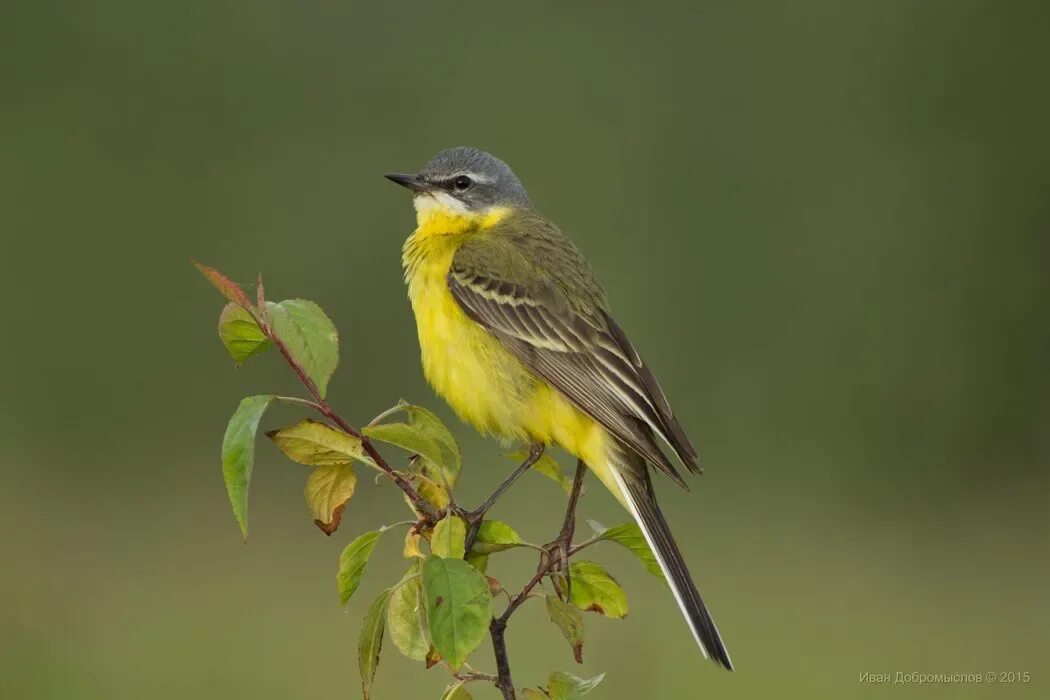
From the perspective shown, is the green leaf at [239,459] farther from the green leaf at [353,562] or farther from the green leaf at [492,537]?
the green leaf at [492,537]

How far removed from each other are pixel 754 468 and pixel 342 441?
714 centimetres

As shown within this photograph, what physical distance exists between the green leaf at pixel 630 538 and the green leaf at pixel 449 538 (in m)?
0.32

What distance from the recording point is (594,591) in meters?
2.93

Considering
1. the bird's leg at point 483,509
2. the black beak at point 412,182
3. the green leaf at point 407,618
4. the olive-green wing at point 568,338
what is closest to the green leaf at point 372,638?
the green leaf at point 407,618

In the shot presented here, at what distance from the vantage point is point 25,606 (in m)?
7.37

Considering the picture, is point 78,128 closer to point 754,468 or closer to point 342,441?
point 754,468

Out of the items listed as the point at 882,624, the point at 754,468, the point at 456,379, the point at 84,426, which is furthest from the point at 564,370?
the point at 84,426

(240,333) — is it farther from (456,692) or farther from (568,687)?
(568,687)

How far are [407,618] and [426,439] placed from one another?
13.0 inches

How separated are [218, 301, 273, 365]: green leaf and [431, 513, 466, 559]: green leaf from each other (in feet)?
1.58

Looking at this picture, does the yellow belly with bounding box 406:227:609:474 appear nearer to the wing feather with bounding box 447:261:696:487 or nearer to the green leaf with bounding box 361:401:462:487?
the wing feather with bounding box 447:261:696:487

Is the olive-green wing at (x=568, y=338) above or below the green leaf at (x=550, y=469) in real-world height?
above

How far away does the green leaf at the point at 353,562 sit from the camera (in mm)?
2662

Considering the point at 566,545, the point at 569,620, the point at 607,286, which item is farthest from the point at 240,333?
the point at 607,286
